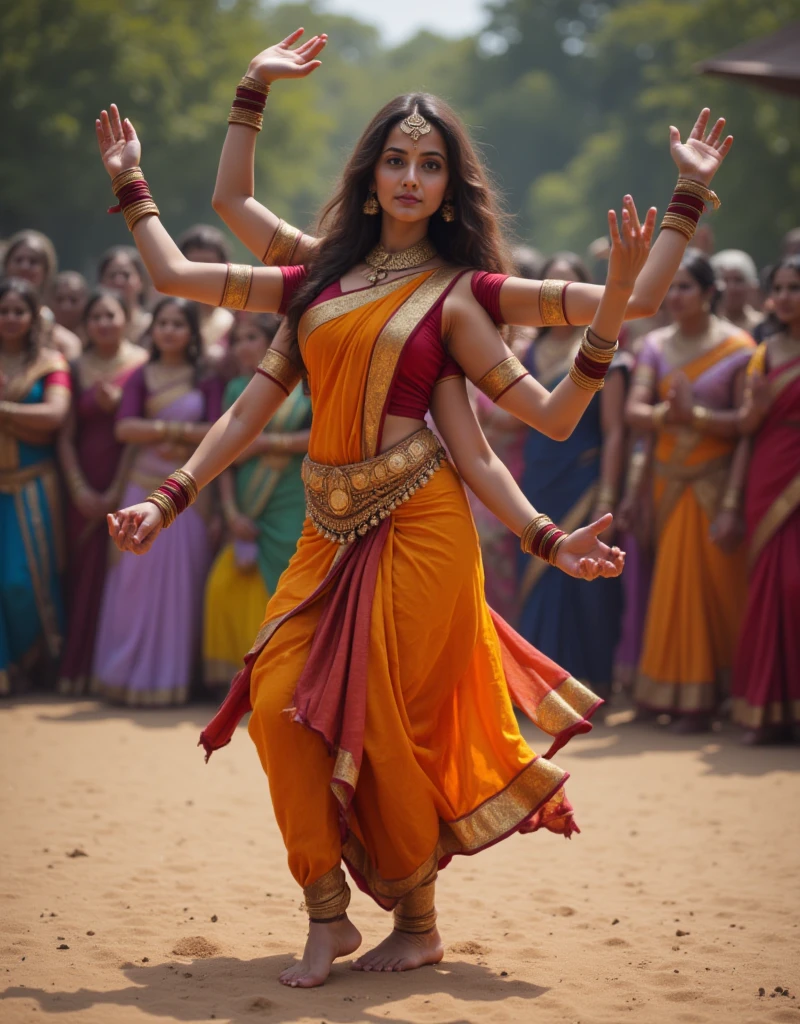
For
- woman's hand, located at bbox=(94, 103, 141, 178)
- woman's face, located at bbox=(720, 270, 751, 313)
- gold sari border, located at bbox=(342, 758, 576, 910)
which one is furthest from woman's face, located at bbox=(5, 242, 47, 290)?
gold sari border, located at bbox=(342, 758, 576, 910)

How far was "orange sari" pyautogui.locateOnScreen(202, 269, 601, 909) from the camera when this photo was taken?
11.9 feet

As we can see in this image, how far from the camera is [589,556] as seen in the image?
3559 millimetres

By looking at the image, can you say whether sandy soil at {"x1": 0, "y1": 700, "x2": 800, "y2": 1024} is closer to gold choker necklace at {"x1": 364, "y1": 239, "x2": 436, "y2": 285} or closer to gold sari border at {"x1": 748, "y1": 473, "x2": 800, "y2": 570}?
gold sari border at {"x1": 748, "y1": 473, "x2": 800, "y2": 570}

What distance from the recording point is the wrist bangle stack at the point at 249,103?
398 centimetres

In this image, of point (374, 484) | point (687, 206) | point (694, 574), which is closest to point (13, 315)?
point (694, 574)

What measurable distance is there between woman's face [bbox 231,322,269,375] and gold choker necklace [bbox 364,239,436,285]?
374 cm

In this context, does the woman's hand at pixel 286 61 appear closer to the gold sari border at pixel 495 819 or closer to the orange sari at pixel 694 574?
the gold sari border at pixel 495 819

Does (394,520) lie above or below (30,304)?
below

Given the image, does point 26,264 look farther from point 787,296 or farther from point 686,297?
point 787,296

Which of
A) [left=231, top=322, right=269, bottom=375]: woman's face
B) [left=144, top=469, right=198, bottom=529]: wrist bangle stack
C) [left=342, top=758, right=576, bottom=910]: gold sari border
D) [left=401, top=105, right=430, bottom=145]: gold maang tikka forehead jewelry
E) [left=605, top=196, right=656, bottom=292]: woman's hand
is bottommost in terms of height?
[left=342, top=758, right=576, bottom=910]: gold sari border

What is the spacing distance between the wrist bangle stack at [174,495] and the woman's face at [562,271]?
399 centimetres

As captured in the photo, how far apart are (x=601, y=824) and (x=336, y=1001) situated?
7.12 feet

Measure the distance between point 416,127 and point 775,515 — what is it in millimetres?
3706

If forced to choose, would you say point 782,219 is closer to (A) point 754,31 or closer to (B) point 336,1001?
(A) point 754,31
